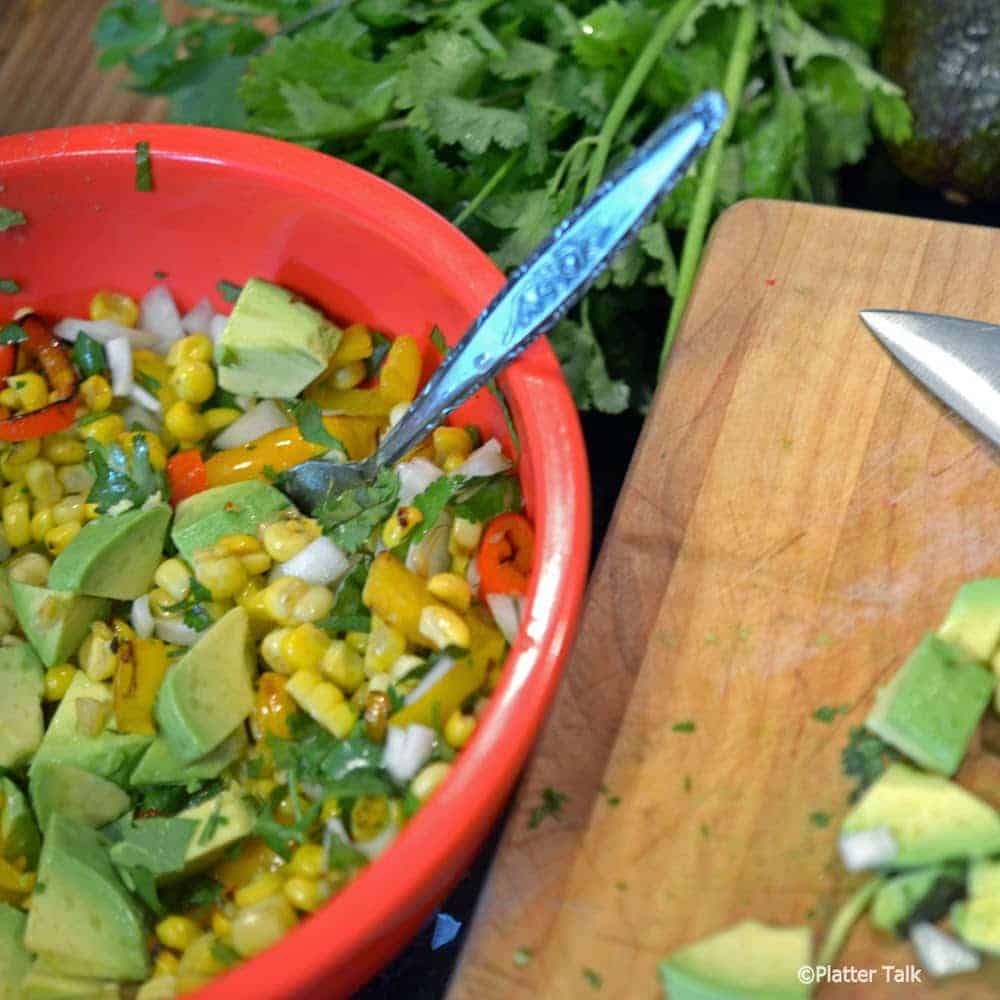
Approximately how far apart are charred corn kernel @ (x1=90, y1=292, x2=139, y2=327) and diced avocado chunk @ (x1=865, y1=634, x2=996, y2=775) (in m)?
1.09

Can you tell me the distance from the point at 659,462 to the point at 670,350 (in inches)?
6.4

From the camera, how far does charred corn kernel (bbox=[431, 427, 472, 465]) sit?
4.58 feet

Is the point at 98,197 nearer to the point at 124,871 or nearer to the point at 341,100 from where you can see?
the point at 341,100

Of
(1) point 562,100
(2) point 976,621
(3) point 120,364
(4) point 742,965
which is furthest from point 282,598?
(1) point 562,100

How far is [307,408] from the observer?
147 cm

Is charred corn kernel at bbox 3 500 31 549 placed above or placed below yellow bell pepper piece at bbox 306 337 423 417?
below

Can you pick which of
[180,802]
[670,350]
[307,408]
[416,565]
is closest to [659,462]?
[670,350]

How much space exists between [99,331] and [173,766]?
63 centimetres

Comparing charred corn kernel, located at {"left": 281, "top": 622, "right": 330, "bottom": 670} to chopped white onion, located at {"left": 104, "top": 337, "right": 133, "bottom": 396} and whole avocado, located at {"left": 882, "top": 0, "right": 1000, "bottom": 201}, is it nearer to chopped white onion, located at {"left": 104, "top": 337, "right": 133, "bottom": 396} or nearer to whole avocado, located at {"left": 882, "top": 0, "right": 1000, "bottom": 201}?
chopped white onion, located at {"left": 104, "top": 337, "right": 133, "bottom": 396}

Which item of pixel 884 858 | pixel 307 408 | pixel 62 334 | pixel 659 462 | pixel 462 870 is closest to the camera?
pixel 884 858

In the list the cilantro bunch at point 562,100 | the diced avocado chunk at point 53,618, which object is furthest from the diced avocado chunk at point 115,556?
the cilantro bunch at point 562,100

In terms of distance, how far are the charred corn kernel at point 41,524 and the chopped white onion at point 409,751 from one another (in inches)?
22.0

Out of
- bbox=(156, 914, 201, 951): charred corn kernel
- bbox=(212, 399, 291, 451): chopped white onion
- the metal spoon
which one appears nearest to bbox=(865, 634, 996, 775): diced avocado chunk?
the metal spoon

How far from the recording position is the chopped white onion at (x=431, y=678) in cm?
119
